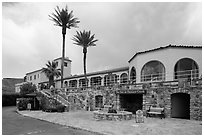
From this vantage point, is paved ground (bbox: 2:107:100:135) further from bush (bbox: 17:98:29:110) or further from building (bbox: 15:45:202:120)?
bush (bbox: 17:98:29:110)

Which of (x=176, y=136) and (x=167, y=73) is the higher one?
(x=167, y=73)

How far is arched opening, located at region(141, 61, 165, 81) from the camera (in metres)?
19.9

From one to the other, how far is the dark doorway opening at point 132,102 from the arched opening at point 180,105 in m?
3.92

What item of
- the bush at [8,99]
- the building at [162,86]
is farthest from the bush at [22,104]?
the bush at [8,99]

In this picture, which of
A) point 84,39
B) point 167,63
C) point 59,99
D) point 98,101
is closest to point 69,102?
point 59,99

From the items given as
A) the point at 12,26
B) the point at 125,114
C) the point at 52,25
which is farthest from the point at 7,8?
the point at 52,25

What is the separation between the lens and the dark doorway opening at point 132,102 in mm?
20672

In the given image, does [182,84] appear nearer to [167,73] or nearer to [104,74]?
[167,73]

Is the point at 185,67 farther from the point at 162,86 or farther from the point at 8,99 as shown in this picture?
the point at 8,99

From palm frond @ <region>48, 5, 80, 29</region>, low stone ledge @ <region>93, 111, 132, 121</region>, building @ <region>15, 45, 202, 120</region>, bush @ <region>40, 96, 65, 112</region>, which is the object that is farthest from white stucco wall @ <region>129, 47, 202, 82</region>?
palm frond @ <region>48, 5, 80, 29</region>

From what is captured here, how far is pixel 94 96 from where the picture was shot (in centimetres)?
2277

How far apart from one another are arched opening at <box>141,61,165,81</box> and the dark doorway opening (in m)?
2.06

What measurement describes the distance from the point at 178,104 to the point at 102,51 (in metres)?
17.8

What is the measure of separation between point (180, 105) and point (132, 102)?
499 cm
